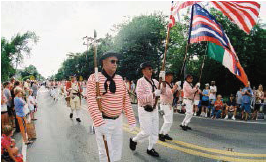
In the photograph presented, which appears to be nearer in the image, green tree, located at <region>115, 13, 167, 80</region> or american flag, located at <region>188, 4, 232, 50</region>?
american flag, located at <region>188, 4, 232, 50</region>

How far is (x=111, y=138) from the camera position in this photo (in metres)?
3.49

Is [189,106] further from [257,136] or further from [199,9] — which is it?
[199,9]

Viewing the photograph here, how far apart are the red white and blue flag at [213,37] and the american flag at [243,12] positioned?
49 cm

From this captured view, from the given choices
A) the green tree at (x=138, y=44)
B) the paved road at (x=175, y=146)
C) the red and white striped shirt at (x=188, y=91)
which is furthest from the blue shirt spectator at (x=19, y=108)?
the green tree at (x=138, y=44)

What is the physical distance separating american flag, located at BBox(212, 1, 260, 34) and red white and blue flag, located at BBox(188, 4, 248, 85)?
493 mm

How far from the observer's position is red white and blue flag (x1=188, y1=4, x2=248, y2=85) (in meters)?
6.37

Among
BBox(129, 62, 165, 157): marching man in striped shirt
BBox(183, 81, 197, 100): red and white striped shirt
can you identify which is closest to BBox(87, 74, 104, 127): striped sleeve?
BBox(129, 62, 165, 157): marching man in striped shirt

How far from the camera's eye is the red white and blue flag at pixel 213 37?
637 centimetres

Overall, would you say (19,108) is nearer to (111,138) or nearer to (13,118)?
(13,118)

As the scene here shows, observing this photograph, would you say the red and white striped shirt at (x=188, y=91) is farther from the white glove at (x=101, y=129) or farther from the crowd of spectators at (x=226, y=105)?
the white glove at (x=101, y=129)

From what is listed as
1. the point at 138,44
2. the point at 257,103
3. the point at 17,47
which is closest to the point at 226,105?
the point at 257,103

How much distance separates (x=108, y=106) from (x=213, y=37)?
13.9 ft

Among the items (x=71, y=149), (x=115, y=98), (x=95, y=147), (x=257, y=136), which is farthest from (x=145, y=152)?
(x=257, y=136)

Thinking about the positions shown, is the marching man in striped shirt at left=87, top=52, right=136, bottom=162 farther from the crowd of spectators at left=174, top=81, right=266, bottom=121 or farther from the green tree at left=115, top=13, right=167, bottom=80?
the green tree at left=115, top=13, right=167, bottom=80
